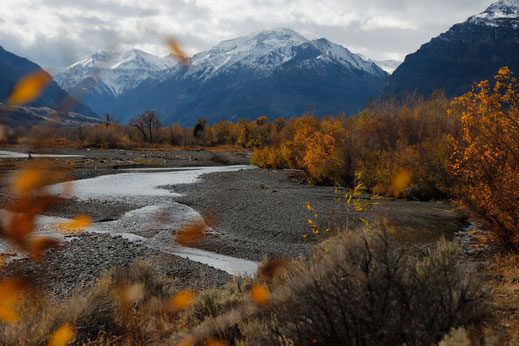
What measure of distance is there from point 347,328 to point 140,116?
11087 centimetres

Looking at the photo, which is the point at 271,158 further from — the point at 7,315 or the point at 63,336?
the point at 63,336

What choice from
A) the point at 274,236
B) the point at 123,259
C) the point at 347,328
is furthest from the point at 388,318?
the point at 274,236

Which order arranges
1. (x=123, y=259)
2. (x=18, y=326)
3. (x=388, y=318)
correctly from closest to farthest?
(x=388, y=318) < (x=18, y=326) < (x=123, y=259)

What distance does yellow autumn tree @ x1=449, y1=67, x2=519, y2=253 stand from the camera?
9.76m

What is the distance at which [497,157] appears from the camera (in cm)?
1041

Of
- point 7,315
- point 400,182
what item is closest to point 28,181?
point 7,315

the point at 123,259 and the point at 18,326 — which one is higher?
the point at 18,326

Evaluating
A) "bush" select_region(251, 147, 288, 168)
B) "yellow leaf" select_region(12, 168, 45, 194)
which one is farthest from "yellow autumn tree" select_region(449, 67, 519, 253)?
"bush" select_region(251, 147, 288, 168)

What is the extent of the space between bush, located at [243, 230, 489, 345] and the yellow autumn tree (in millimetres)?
7493

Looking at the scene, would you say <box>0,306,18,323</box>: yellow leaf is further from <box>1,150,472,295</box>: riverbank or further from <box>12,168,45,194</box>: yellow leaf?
<box>12,168,45,194</box>: yellow leaf

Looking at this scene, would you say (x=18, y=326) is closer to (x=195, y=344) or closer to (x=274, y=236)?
(x=195, y=344)

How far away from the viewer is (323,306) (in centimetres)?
376

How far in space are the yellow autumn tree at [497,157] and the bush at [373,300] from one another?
24.6 feet

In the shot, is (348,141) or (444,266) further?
(348,141)
